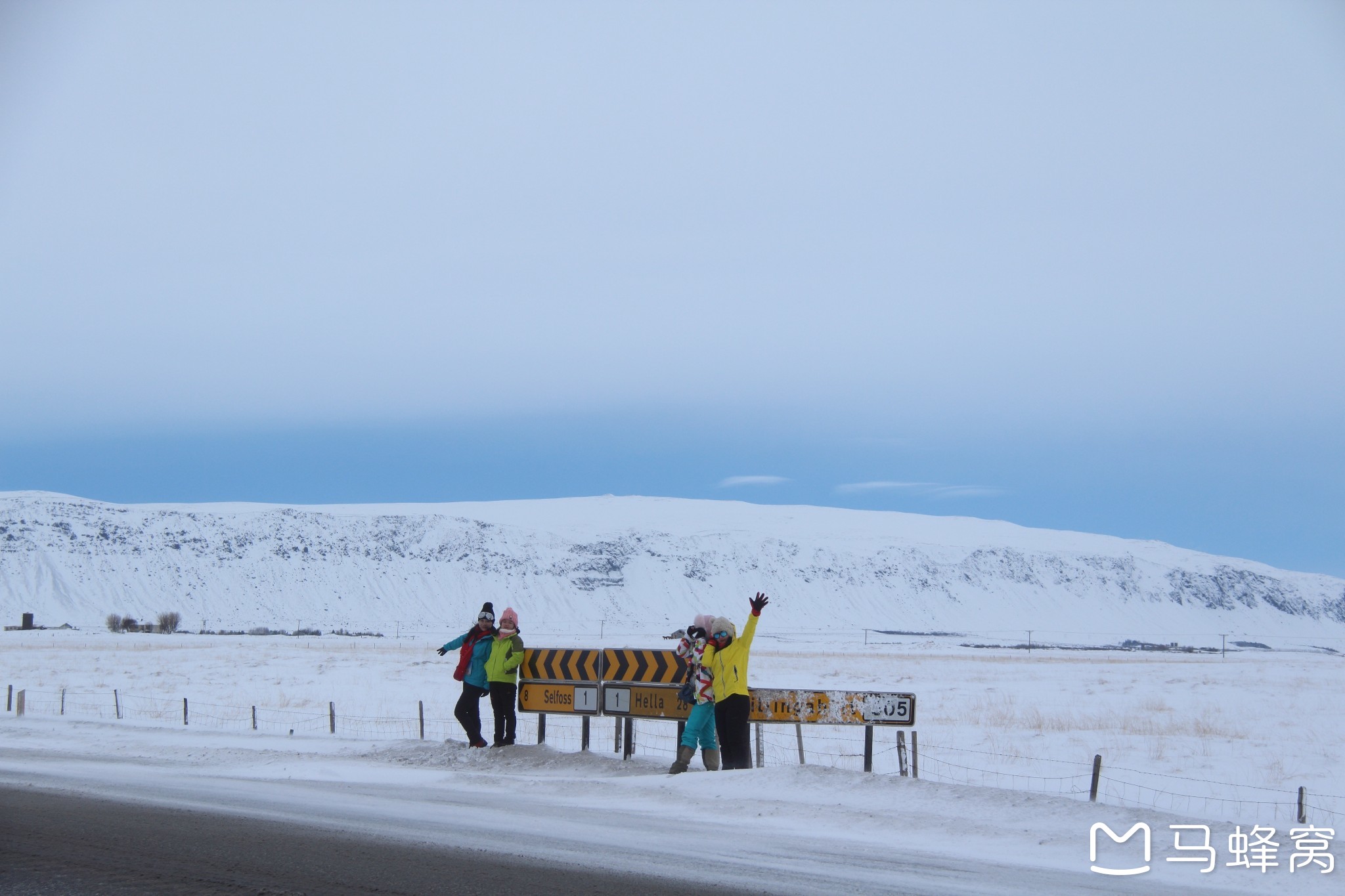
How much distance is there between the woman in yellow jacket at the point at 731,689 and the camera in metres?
13.0

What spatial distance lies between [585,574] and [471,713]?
3946 inches

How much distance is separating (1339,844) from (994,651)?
5782 cm

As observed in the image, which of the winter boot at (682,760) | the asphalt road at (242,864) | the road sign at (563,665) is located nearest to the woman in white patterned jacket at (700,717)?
the winter boot at (682,760)

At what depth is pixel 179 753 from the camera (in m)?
16.0

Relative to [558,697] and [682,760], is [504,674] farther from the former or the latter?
[682,760]

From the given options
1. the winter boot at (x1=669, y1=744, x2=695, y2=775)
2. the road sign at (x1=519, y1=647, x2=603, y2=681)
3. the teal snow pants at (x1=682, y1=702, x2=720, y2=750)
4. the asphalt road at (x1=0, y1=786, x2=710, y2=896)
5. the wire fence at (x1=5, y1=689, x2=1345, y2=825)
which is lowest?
the wire fence at (x1=5, y1=689, x2=1345, y2=825)

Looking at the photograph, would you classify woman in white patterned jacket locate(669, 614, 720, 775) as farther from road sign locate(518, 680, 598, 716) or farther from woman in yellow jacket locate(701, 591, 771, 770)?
road sign locate(518, 680, 598, 716)

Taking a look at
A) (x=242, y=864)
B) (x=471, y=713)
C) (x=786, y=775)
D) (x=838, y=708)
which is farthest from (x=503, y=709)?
(x=242, y=864)

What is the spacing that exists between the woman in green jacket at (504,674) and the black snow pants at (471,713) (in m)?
0.23

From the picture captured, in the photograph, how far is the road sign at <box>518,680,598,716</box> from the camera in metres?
14.7

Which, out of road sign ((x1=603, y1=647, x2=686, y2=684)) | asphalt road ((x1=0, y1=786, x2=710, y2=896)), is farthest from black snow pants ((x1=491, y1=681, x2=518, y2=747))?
asphalt road ((x1=0, y1=786, x2=710, y2=896))

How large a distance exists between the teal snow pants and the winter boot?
0.06 metres

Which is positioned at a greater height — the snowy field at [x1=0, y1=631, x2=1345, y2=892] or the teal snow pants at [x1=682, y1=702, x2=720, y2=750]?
the teal snow pants at [x1=682, y1=702, x2=720, y2=750]

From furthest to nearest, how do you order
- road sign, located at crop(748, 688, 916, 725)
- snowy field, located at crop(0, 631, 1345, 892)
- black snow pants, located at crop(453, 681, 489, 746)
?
black snow pants, located at crop(453, 681, 489, 746) < road sign, located at crop(748, 688, 916, 725) < snowy field, located at crop(0, 631, 1345, 892)
